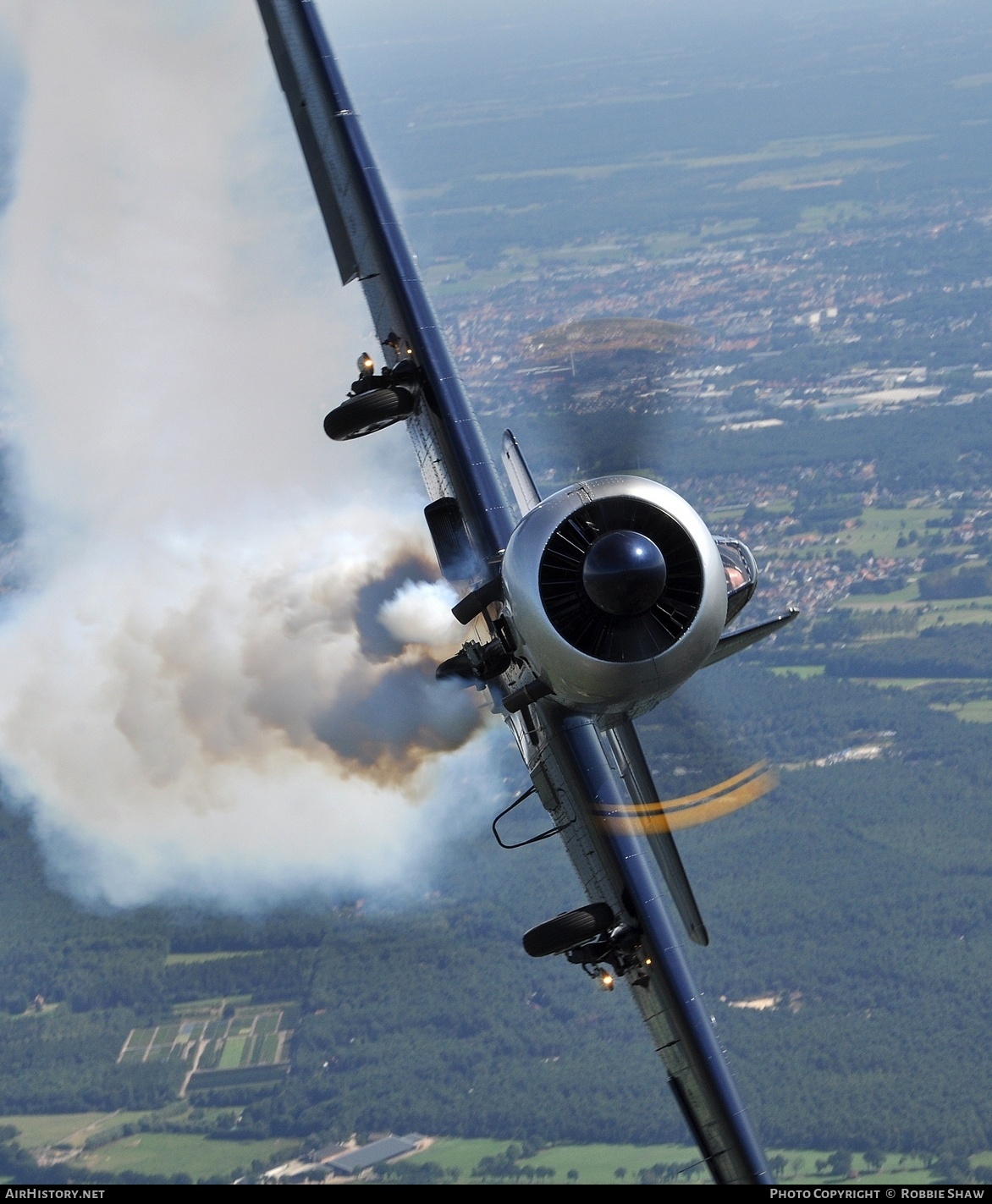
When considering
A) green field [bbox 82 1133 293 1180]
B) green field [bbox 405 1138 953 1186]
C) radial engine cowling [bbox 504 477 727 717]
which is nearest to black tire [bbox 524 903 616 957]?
radial engine cowling [bbox 504 477 727 717]

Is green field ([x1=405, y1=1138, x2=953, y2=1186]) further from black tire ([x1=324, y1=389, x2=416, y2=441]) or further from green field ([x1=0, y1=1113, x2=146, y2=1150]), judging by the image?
black tire ([x1=324, y1=389, x2=416, y2=441])

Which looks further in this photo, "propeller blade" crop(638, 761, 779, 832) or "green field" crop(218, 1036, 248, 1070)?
"green field" crop(218, 1036, 248, 1070)

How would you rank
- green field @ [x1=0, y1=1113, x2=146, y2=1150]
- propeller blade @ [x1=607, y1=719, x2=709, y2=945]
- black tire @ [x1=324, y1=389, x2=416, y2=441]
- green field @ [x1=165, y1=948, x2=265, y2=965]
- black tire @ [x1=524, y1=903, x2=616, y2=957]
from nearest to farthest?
black tire @ [x1=524, y1=903, x2=616, y2=957] → propeller blade @ [x1=607, y1=719, x2=709, y2=945] → black tire @ [x1=324, y1=389, x2=416, y2=441] → green field @ [x1=0, y1=1113, x2=146, y2=1150] → green field @ [x1=165, y1=948, x2=265, y2=965]

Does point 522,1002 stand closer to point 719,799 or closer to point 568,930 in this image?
point 568,930

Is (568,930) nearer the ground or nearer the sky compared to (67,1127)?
nearer the sky

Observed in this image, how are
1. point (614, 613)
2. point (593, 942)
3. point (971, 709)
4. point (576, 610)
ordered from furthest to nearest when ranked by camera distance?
point (971, 709)
point (593, 942)
point (576, 610)
point (614, 613)

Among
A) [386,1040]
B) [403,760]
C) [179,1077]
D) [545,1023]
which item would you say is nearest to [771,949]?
[545,1023]


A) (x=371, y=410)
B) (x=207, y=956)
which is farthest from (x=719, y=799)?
(x=207, y=956)
